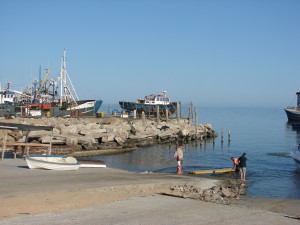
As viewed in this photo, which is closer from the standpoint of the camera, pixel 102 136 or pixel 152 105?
pixel 102 136

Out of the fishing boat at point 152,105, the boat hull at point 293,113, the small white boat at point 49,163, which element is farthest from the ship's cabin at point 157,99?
the small white boat at point 49,163

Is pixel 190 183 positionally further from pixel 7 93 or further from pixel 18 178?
pixel 7 93

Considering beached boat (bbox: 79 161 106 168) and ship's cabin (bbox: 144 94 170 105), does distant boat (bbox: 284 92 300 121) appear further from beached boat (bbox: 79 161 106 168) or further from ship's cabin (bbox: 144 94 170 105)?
beached boat (bbox: 79 161 106 168)

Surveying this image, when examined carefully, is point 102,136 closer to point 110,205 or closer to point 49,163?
point 49,163

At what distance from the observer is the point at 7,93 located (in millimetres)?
66062

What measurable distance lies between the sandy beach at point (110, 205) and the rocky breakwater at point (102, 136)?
33.3ft

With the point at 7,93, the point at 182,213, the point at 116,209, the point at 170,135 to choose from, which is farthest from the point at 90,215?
the point at 7,93

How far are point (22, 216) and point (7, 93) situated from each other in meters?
59.4

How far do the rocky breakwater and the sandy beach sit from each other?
10142mm

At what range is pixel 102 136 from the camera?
3731cm

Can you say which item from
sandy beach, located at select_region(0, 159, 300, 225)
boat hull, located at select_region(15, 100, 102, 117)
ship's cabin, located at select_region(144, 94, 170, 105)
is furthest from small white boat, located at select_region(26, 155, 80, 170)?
ship's cabin, located at select_region(144, 94, 170, 105)

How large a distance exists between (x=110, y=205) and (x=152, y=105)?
62323mm

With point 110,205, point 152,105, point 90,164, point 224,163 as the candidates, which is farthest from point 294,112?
point 110,205

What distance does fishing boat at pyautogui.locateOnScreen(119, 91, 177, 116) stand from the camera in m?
73.8
